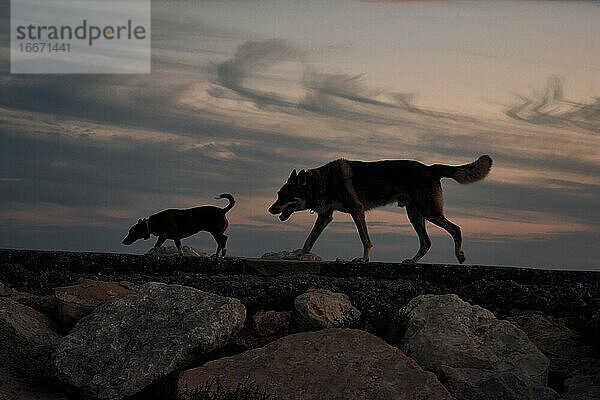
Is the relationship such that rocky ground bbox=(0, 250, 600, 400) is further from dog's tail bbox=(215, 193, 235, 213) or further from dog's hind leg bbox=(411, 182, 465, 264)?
dog's tail bbox=(215, 193, 235, 213)

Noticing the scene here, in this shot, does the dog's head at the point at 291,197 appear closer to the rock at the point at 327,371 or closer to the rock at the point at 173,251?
the rock at the point at 173,251

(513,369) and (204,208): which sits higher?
(204,208)

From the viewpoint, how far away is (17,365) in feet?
19.4

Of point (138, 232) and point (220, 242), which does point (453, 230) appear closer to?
point (220, 242)

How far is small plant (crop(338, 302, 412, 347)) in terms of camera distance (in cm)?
575

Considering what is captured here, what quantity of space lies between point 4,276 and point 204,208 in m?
5.57

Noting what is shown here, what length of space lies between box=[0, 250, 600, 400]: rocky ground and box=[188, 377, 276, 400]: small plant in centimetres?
56

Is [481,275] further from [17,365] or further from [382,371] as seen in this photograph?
[17,365]

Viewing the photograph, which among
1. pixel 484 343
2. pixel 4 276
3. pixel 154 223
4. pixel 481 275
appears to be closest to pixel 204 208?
pixel 154 223

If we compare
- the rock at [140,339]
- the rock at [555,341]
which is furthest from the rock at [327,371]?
the rock at [555,341]

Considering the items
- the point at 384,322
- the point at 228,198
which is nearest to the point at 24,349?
the point at 384,322

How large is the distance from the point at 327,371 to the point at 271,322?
1.17 metres

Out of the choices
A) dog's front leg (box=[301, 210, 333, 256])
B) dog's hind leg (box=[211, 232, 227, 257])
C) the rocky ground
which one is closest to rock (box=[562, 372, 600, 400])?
the rocky ground

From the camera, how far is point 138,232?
1487 cm
